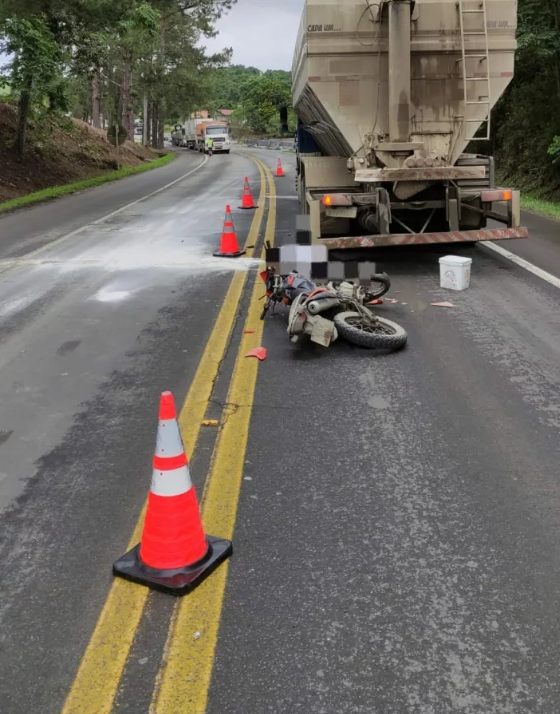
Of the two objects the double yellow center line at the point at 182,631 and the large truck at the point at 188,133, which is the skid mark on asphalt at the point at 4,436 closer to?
the double yellow center line at the point at 182,631

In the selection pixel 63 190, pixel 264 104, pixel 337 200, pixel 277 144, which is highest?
pixel 264 104

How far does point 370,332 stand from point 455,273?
242 centimetres

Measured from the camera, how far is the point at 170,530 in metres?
3.08

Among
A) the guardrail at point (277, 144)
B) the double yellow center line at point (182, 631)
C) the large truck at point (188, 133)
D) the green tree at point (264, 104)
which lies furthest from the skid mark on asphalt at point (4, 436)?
the green tree at point (264, 104)

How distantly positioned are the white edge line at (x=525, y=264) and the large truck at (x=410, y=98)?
A: 510 millimetres

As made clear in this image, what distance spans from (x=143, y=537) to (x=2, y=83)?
797 inches

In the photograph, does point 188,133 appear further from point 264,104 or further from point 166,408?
point 166,408

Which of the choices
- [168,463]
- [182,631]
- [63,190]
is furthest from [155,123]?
[182,631]

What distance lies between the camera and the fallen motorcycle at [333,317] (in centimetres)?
607

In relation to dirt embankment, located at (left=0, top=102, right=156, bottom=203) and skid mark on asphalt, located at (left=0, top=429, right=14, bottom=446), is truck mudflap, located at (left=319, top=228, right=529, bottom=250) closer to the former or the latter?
skid mark on asphalt, located at (left=0, top=429, right=14, bottom=446)

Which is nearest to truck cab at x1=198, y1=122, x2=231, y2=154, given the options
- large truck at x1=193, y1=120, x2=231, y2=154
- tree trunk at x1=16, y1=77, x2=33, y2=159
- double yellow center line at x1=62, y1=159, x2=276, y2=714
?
large truck at x1=193, y1=120, x2=231, y2=154

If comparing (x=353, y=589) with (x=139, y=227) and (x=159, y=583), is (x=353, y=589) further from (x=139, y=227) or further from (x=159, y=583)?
(x=139, y=227)

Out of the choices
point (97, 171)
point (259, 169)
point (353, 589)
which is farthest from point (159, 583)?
point (259, 169)

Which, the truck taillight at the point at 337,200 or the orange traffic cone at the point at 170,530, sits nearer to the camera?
the orange traffic cone at the point at 170,530
